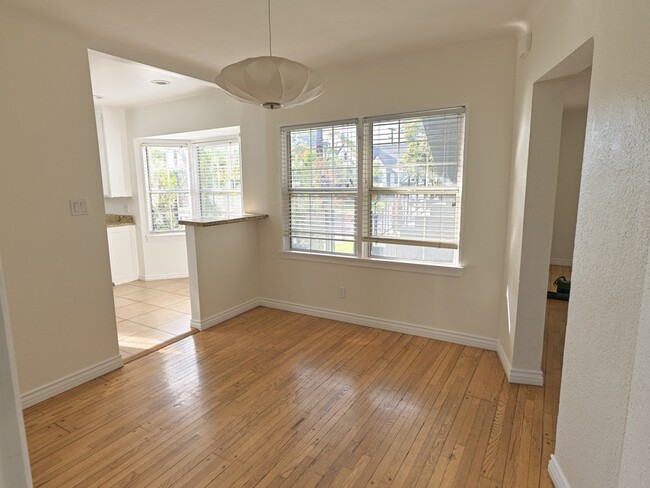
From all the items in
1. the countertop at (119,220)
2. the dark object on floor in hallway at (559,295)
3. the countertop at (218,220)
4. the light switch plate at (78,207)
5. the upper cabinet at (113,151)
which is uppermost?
the upper cabinet at (113,151)

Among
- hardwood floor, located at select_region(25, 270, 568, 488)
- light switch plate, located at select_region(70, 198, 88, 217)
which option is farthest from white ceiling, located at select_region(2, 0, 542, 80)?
hardwood floor, located at select_region(25, 270, 568, 488)

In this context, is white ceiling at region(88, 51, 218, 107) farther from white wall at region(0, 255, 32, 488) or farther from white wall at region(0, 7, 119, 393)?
white wall at region(0, 255, 32, 488)

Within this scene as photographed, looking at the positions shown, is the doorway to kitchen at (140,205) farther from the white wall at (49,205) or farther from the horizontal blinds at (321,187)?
the horizontal blinds at (321,187)

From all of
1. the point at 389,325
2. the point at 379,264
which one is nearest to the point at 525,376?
the point at 389,325

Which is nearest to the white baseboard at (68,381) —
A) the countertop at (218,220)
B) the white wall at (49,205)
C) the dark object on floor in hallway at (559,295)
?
the white wall at (49,205)

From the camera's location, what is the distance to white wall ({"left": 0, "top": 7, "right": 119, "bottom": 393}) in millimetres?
2324

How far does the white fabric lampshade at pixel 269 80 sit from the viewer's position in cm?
187

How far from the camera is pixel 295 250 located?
164 inches

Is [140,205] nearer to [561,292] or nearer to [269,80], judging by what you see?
[269,80]

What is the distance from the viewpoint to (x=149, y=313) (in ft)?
13.7

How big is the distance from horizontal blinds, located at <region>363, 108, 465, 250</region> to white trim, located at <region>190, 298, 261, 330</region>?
159 centimetres

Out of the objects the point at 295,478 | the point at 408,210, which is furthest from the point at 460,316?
the point at 295,478

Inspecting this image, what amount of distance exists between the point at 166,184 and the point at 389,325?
12.8 feet

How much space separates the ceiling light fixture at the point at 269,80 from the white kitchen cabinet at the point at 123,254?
4068mm
